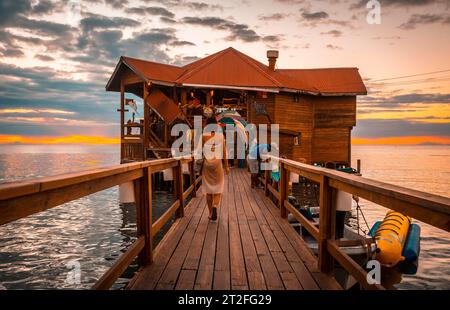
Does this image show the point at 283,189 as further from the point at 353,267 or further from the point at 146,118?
the point at 146,118

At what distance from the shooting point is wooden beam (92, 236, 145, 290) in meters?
2.88

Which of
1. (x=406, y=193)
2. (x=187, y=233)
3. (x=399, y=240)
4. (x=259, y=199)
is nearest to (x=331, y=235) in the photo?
(x=406, y=193)

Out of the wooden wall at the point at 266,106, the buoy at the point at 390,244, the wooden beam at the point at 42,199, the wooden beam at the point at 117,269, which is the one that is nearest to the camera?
the wooden beam at the point at 42,199

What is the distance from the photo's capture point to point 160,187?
26.2 metres

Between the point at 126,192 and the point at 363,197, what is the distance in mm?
2536

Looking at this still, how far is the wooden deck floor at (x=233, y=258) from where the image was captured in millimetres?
3846

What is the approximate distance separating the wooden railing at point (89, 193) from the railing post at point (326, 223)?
2097 millimetres

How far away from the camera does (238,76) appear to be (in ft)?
78.4

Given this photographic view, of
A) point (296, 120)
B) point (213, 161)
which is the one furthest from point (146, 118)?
point (213, 161)

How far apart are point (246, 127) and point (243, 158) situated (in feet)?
6.41

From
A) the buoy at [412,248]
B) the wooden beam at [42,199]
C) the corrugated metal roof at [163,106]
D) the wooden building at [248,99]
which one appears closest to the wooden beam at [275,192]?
the buoy at [412,248]

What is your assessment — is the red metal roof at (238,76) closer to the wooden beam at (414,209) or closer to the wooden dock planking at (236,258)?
the wooden dock planking at (236,258)

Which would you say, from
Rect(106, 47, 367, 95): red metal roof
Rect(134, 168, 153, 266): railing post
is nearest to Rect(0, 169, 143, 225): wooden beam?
Rect(134, 168, 153, 266): railing post

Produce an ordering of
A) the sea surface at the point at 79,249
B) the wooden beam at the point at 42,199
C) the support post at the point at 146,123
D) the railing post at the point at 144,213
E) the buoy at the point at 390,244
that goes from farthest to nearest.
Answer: the support post at the point at 146,123, the sea surface at the point at 79,249, the buoy at the point at 390,244, the railing post at the point at 144,213, the wooden beam at the point at 42,199
